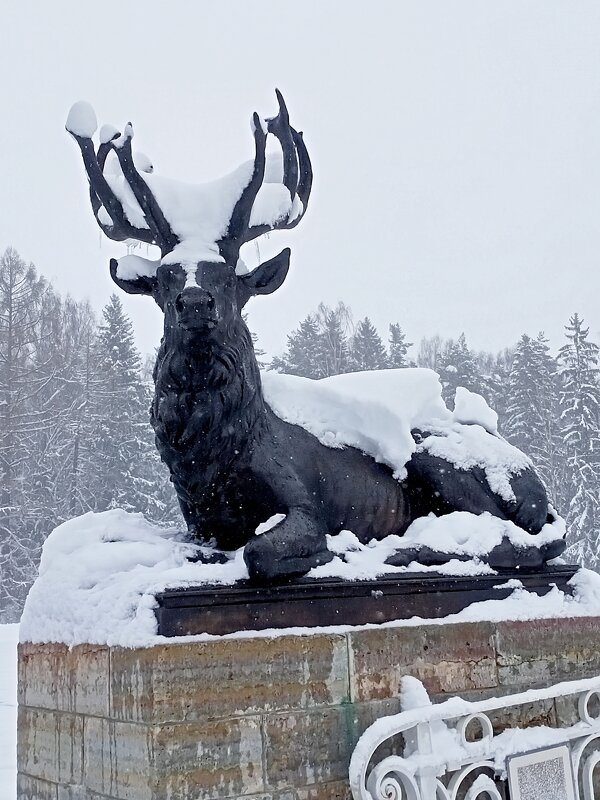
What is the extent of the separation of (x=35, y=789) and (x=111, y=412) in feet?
74.4

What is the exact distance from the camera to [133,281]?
11.4ft

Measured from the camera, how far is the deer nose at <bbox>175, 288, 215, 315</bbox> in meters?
3.08

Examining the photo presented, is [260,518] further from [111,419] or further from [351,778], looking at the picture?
[111,419]

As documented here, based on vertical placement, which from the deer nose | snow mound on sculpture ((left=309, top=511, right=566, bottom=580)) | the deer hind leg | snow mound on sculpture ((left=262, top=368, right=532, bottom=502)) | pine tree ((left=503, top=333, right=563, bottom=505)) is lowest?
snow mound on sculpture ((left=309, top=511, right=566, bottom=580))

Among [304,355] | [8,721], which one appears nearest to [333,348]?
[304,355]

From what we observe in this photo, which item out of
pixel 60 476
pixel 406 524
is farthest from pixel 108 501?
pixel 406 524

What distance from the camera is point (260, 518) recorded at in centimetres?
337

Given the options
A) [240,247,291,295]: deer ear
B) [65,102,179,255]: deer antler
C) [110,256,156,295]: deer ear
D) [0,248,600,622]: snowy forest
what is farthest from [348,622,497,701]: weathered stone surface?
[0,248,600,622]: snowy forest

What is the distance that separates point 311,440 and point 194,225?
3.65 ft

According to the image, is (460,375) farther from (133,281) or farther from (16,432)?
(133,281)

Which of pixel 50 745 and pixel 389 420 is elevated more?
pixel 389 420

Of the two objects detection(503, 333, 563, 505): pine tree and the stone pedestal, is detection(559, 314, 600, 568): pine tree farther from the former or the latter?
the stone pedestal

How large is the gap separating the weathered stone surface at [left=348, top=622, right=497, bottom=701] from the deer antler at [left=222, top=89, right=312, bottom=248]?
175 cm

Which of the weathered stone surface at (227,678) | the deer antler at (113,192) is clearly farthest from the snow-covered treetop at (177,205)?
the weathered stone surface at (227,678)
